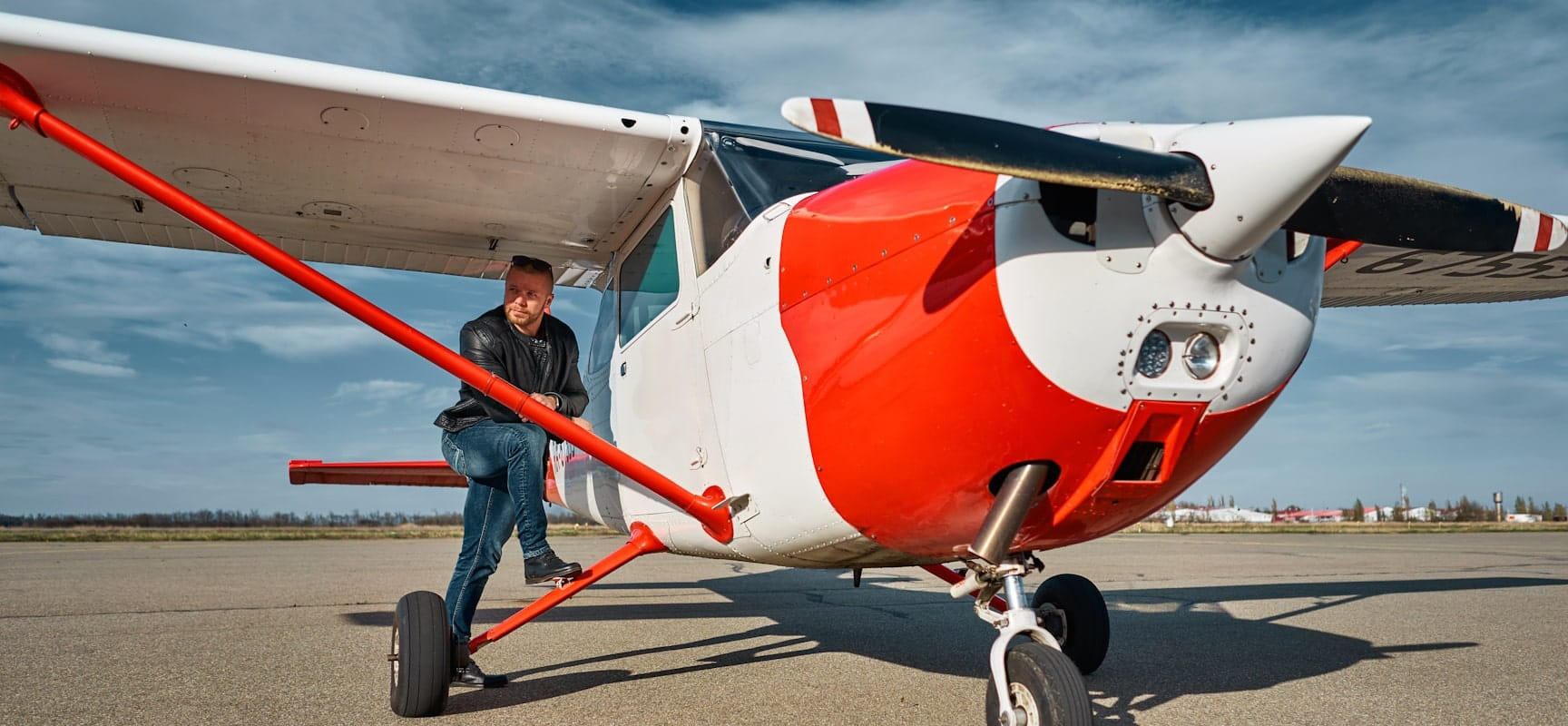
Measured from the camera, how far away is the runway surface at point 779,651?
12.7ft

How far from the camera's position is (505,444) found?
424 cm

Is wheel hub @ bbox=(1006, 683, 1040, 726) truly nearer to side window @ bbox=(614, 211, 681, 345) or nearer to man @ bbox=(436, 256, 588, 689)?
man @ bbox=(436, 256, 588, 689)

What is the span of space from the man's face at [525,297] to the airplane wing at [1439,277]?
4122 mm

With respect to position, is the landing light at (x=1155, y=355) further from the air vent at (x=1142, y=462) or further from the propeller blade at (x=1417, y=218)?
the propeller blade at (x=1417, y=218)

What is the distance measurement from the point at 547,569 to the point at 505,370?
37.5 inches

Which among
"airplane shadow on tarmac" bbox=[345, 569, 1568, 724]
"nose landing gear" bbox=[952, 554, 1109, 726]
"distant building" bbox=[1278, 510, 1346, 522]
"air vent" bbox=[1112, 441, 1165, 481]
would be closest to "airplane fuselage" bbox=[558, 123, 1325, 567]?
"air vent" bbox=[1112, 441, 1165, 481]

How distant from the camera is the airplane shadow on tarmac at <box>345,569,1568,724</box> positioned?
14.4 feet

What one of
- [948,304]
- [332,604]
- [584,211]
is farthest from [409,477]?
[948,304]

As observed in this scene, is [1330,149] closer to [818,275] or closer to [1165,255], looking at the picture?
[1165,255]

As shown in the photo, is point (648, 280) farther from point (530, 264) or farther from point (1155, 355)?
point (1155, 355)

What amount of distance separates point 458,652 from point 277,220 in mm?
2930

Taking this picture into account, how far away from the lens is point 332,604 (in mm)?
7637

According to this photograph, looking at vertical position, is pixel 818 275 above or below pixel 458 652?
above

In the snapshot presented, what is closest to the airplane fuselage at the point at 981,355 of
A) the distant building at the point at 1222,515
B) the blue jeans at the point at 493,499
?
the blue jeans at the point at 493,499
